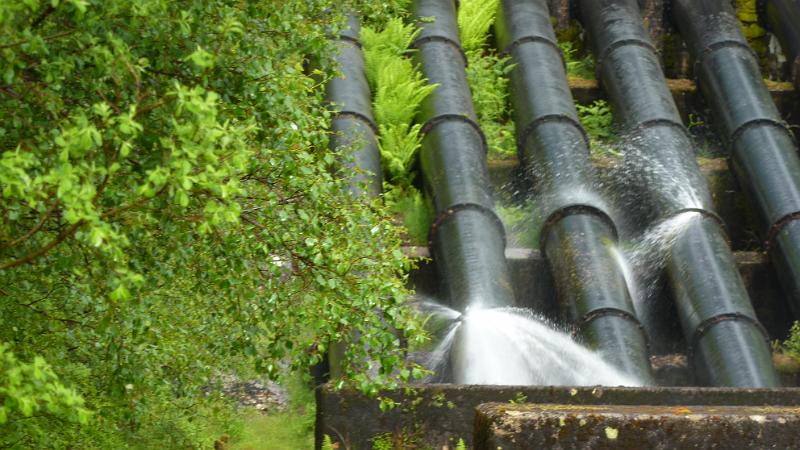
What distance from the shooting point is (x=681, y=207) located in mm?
14625

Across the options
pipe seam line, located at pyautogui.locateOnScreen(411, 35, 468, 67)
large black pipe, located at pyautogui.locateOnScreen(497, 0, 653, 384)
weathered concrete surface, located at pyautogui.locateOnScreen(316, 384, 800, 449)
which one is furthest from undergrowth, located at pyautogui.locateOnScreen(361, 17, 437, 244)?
weathered concrete surface, located at pyautogui.locateOnScreen(316, 384, 800, 449)

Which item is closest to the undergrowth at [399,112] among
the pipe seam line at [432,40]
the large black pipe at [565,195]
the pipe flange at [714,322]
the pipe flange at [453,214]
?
the pipe seam line at [432,40]

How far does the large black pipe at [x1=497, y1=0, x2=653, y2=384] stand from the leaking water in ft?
0.69

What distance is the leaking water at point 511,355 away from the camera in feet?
39.4

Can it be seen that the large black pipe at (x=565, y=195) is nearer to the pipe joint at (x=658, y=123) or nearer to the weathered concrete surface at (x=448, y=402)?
the pipe joint at (x=658, y=123)

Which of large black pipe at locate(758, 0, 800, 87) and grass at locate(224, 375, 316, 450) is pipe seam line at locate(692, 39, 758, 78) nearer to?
large black pipe at locate(758, 0, 800, 87)

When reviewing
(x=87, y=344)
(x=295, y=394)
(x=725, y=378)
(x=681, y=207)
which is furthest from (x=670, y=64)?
(x=87, y=344)

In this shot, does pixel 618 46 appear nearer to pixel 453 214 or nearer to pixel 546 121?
pixel 546 121

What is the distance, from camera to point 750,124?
627 inches

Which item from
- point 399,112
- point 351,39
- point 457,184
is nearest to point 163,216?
point 457,184

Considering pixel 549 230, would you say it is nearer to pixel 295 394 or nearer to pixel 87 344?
pixel 295 394

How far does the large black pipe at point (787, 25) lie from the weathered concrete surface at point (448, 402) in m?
9.73

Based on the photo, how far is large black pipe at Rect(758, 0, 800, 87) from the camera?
17.4 meters

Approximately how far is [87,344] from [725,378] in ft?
22.5
